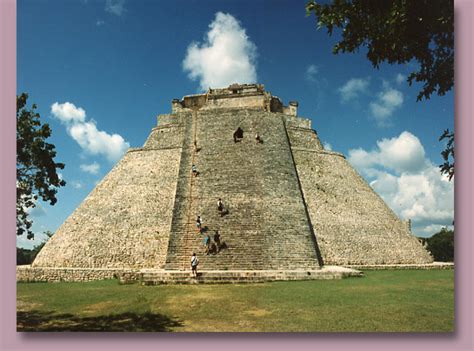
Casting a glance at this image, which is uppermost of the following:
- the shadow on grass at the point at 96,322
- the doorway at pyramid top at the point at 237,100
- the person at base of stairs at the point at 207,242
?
the doorway at pyramid top at the point at 237,100

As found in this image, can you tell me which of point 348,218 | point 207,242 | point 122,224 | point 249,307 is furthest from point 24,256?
point 348,218

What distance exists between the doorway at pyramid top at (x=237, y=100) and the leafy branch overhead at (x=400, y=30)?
14.6 meters

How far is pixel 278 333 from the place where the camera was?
684 cm

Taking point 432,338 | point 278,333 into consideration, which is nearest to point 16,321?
point 278,333

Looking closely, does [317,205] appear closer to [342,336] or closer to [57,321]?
[342,336]

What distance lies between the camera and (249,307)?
858 cm

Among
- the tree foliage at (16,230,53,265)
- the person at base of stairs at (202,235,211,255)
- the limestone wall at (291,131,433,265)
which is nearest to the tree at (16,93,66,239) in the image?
the tree foliage at (16,230,53,265)

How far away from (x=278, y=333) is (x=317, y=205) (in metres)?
10.9

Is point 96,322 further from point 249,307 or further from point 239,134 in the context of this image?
point 239,134

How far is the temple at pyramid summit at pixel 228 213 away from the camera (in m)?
14.0

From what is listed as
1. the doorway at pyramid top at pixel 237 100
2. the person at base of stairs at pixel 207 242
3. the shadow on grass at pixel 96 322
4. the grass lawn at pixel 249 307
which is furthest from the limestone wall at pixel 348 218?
the shadow on grass at pixel 96 322

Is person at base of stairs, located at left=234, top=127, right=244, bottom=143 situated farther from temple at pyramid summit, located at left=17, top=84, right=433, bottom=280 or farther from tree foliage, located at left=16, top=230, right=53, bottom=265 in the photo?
tree foliage, located at left=16, top=230, right=53, bottom=265

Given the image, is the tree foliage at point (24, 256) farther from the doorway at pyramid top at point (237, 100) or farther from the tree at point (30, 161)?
the doorway at pyramid top at point (237, 100)

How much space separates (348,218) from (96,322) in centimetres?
1221
